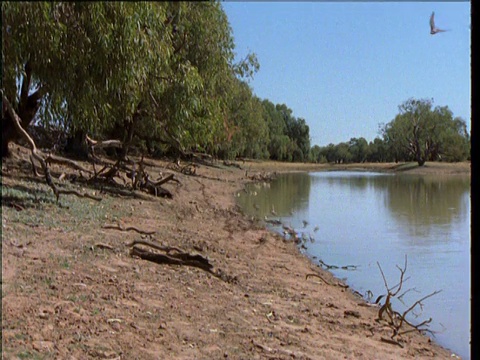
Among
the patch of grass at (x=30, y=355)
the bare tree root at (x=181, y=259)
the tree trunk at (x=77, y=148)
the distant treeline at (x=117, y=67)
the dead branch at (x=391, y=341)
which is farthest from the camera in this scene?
the tree trunk at (x=77, y=148)

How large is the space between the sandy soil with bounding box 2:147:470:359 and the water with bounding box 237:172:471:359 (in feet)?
2.39

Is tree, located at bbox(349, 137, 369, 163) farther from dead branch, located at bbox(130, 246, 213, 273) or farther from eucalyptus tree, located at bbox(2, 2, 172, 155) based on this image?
eucalyptus tree, located at bbox(2, 2, 172, 155)

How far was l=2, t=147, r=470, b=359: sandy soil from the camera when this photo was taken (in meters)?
4.22

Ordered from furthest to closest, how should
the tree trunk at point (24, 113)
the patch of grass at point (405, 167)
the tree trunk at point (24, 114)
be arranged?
the patch of grass at point (405, 167) < the tree trunk at point (24, 114) < the tree trunk at point (24, 113)

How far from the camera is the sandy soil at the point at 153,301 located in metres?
4.22

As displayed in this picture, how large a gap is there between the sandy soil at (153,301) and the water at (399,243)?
73cm

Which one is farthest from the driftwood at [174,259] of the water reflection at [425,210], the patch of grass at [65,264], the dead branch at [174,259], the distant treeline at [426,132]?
the distant treeline at [426,132]

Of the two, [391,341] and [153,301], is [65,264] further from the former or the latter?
[391,341]

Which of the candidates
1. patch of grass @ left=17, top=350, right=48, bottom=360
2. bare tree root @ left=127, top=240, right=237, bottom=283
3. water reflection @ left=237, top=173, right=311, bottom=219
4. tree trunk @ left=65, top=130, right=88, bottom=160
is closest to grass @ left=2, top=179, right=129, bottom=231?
Result: bare tree root @ left=127, top=240, right=237, bottom=283

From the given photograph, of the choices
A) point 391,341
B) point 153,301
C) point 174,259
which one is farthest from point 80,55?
point 391,341

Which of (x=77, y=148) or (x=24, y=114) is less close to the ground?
(x=24, y=114)

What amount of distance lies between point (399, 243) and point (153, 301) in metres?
8.42

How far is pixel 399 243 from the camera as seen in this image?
12.5m

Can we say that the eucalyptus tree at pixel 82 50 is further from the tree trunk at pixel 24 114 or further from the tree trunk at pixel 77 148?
the tree trunk at pixel 77 148
